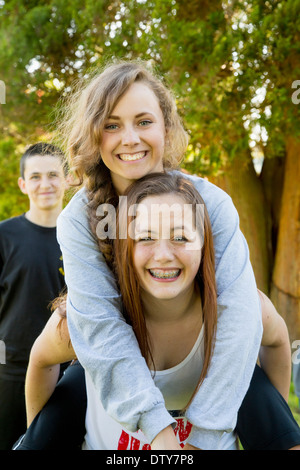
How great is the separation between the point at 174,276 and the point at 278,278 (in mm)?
Result: 4238

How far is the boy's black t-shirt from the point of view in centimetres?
310

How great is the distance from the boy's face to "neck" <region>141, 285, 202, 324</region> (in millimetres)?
1540

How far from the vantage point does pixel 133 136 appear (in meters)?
2.04

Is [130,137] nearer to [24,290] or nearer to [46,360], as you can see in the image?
[46,360]

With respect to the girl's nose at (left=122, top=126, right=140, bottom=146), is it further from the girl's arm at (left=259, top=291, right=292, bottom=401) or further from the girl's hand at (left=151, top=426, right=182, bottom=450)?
the girl's hand at (left=151, top=426, right=182, bottom=450)

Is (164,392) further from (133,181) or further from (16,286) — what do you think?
(16,286)

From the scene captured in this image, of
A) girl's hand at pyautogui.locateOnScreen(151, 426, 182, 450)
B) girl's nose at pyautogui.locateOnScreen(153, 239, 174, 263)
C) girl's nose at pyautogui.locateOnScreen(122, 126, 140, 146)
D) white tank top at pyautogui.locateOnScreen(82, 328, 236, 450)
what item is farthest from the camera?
girl's nose at pyautogui.locateOnScreen(122, 126, 140, 146)

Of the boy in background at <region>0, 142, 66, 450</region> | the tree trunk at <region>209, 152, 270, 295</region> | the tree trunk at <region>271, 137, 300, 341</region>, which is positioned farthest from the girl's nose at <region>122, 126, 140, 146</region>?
the tree trunk at <region>271, 137, 300, 341</region>

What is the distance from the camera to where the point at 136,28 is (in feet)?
15.5

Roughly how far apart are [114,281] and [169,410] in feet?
1.62

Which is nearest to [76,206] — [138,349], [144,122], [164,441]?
[144,122]

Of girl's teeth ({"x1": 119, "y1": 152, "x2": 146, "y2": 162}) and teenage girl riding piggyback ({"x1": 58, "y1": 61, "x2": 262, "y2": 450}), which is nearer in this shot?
teenage girl riding piggyback ({"x1": 58, "y1": 61, "x2": 262, "y2": 450})

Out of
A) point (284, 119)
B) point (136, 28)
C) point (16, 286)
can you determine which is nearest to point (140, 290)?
point (16, 286)

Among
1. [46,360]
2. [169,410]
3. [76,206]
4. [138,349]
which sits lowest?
[169,410]
